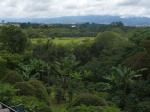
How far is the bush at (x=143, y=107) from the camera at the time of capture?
1306 inches

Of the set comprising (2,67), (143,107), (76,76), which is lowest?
(143,107)

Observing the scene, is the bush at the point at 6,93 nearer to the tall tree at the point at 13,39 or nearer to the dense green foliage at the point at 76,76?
the dense green foliage at the point at 76,76

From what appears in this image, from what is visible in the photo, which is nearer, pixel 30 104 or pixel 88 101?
pixel 30 104

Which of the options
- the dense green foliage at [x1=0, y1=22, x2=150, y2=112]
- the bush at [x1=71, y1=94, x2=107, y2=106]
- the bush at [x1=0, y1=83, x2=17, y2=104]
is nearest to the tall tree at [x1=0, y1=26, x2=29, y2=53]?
the dense green foliage at [x1=0, y1=22, x2=150, y2=112]

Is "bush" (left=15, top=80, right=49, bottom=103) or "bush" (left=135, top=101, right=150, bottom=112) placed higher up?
"bush" (left=15, top=80, right=49, bottom=103)

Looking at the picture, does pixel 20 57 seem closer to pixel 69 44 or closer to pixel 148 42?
pixel 148 42

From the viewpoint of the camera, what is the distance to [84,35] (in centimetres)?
9094

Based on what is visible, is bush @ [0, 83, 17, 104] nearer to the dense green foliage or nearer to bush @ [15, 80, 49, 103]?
the dense green foliage

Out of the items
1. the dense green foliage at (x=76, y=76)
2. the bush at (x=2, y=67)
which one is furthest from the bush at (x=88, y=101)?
the bush at (x=2, y=67)

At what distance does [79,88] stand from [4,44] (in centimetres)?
1284

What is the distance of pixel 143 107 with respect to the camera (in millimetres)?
33719

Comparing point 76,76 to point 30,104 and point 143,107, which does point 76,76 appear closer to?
point 143,107

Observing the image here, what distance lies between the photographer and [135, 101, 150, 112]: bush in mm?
33181

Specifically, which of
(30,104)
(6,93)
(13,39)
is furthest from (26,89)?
(13,39)
